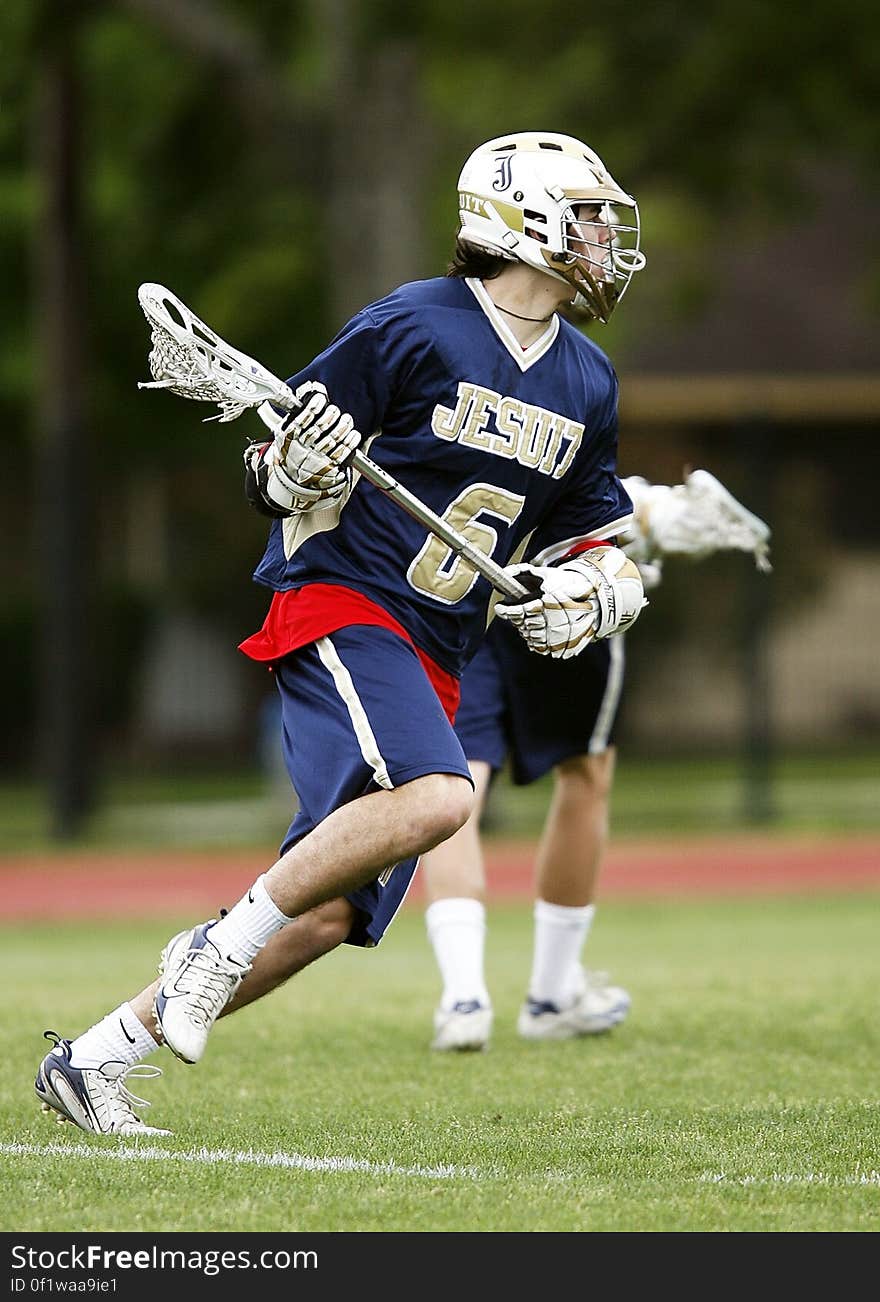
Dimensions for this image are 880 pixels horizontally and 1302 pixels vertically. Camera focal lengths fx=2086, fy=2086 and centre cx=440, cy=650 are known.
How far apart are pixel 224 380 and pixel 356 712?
854 mm

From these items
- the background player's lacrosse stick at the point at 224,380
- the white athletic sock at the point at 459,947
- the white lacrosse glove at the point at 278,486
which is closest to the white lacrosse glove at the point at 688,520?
the white athletic sock at the point at 459,947

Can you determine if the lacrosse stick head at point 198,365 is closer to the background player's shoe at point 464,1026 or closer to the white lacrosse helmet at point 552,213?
the white lacrosse helmet at point 552,213

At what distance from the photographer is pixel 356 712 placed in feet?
15.6

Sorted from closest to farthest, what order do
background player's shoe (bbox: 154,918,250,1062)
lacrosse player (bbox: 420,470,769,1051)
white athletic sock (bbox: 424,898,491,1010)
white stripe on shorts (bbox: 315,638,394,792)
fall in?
background player's shoe (bbox: 154,918,250,1062) → white stripe on shorts (bbox: 315,638,394,792) → white athletic sock (bbox: 424,898,491,1010) → lacrosse player (bbox: 420,470,769,1051)

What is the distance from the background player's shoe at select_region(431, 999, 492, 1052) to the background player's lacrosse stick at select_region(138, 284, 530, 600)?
5.31ft

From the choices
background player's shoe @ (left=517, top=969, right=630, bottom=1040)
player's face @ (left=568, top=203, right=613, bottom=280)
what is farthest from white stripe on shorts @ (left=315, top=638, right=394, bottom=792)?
background player's shoe @ (left=517, top=969, right=630, bottom=1040)

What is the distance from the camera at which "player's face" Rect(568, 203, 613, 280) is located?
5031 mm

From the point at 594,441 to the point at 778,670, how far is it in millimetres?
13427

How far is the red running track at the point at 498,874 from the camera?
12.3 meters

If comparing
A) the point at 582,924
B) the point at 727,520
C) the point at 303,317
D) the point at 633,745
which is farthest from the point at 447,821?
the point at 303,317

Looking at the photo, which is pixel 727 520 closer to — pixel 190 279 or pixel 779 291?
pixel 190 279

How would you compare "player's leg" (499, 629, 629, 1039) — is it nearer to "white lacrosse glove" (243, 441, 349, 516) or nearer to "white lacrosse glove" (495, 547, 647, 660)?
"white lacrosse glove" (495, 547, 647, 660)

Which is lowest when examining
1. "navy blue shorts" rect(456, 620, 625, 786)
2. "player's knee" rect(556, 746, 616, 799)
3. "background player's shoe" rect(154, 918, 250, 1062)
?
"background player's shoe" rect(154, 918, 250, 1062)

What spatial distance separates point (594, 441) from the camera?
517 cm
